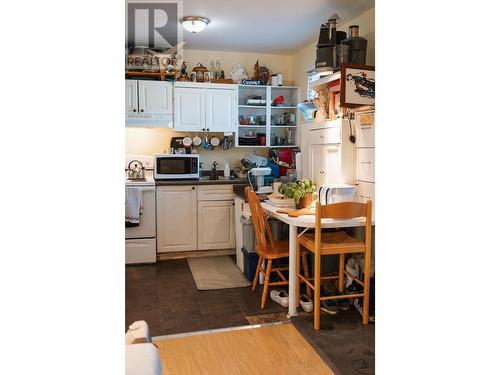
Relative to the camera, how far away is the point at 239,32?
4527mm

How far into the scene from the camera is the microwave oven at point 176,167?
4.86 meters

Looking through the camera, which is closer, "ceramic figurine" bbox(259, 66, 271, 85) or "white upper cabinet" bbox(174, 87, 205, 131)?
"white upper cabinet" bbox(174, 87, 205, 131)

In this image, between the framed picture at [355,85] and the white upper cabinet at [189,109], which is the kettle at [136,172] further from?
the framed picture at [355,85]

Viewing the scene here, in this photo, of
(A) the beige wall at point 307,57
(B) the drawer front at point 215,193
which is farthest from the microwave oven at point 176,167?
(A) the beige wall at point 307,57

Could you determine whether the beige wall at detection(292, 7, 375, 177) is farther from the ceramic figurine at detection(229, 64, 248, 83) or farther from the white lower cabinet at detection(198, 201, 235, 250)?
the white lower cabinet at detection(198, 201, 235, 250)

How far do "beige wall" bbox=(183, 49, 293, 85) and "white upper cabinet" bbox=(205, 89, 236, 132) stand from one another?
0.39m

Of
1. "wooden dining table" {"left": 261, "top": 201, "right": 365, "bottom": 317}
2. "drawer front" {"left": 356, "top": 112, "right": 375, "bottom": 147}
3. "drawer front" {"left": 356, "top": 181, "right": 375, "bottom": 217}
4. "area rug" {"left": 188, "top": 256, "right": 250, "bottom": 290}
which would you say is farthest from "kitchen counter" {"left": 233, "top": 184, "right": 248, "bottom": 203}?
"drawer front" {"left": 356, "top": 112, "right": 375, "bottom": 147}

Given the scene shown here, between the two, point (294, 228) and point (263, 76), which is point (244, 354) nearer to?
point (294, 228)

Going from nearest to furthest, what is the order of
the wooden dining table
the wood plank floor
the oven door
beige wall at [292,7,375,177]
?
1. the wood plank floor
2. the wooden dining table
3. beige wall at [292,7,375,177]
4. the oven door

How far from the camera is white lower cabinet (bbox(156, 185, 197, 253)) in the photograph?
4816 mm

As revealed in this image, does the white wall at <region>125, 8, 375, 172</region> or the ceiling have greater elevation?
the ceiling
